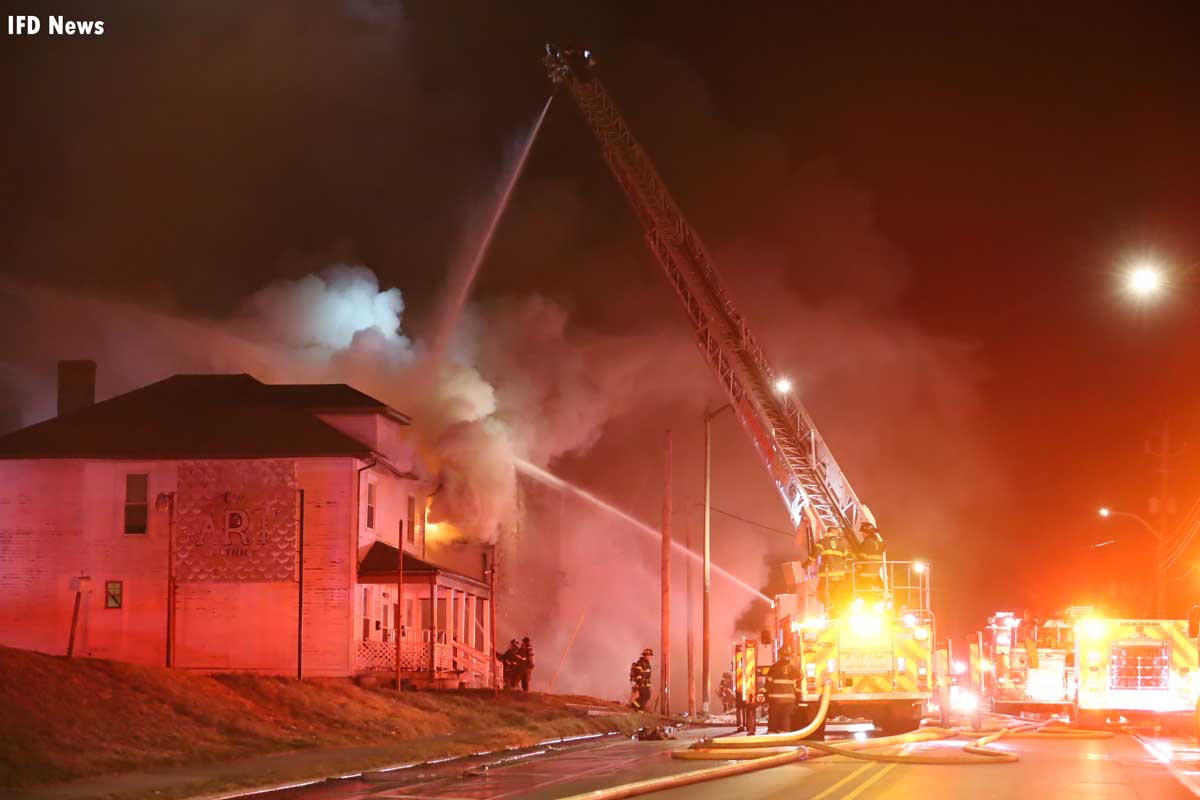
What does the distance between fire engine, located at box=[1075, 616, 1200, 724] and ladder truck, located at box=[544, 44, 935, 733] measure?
16.2ft

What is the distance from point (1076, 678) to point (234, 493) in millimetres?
19607

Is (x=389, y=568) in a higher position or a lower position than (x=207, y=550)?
lower

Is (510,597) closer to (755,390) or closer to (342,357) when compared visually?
(342,357)

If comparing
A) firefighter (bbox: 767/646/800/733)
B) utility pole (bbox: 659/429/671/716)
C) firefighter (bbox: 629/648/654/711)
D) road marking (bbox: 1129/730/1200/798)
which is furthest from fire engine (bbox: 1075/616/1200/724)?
utility pole (bbox: 659/429/671/716)

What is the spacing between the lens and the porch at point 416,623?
1417 inches

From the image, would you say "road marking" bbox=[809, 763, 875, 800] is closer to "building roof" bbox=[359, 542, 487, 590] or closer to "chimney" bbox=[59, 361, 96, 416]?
"building roof" bbox=[359, 542, 487, 590]

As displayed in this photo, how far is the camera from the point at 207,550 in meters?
35.7

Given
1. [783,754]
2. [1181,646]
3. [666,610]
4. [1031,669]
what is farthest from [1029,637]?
[783,754]

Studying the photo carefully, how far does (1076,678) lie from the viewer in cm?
2872

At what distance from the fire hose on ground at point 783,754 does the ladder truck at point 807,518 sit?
0.69 m

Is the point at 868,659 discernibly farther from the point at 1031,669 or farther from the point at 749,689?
the point at 1031,669

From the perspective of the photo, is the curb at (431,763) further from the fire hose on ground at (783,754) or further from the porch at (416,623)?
the porch at (416,623)

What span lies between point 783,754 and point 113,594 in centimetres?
2210

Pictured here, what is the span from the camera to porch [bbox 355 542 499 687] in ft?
118
